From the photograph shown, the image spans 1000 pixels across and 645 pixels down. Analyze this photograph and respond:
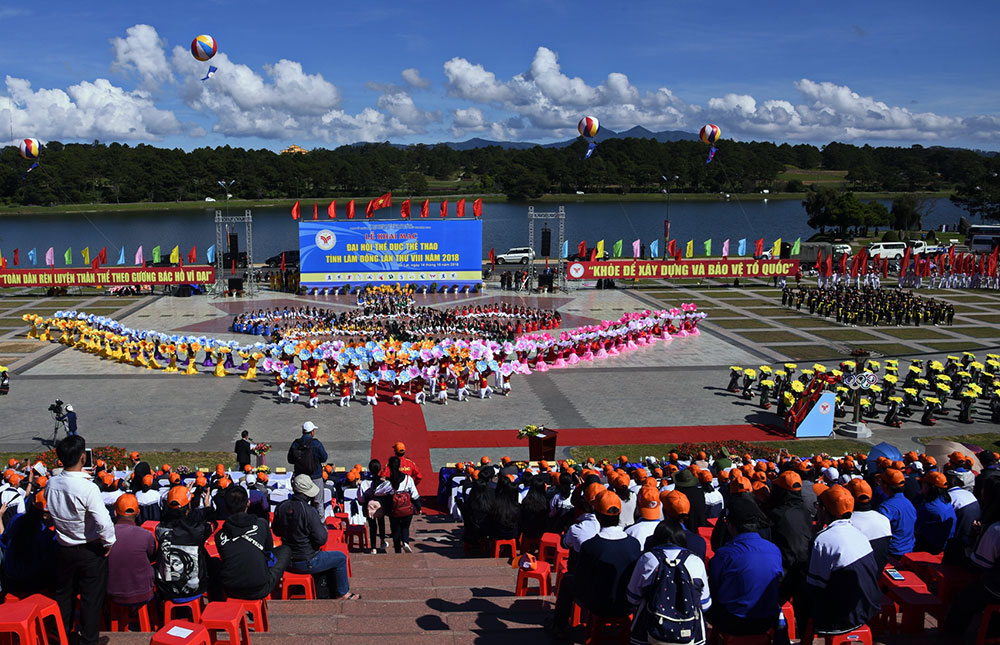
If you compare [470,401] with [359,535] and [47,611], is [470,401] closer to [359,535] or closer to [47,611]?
[359,535]

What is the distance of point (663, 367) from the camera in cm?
2850

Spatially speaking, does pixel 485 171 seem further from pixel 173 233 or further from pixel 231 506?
pixel 231 506

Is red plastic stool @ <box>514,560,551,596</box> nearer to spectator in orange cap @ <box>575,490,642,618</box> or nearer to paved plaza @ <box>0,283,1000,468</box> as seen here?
spectator in orange cap @ <box>575,490,642,618</box>

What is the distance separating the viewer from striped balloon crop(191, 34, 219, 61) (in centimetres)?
3400

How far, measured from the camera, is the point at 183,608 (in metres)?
7.38

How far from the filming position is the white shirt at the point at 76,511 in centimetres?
665

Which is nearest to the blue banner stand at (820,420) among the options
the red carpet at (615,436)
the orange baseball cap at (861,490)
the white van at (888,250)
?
the red carpet at (615,436)

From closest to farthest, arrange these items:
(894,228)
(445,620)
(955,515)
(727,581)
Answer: (727,581) → (445,620) → (955,515) → (894,228)

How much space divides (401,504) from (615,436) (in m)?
10.7

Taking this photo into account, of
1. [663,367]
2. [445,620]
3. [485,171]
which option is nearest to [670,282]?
[663,367]

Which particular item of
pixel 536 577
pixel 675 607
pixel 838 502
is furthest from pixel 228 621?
pixel 838 502

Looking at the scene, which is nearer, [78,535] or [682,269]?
[78,535]

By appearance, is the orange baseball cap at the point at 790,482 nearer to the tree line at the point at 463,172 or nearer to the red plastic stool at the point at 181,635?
the red plastic stool at the point at 181,635

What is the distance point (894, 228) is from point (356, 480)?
9364cm
